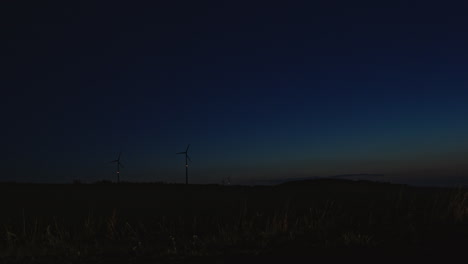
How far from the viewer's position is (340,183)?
1330 inches

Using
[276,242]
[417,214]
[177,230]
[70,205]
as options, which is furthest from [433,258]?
[70,205]

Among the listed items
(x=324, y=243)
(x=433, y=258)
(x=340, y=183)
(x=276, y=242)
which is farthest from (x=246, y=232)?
(x=340, y=183)

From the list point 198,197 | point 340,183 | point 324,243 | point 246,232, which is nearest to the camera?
point 324,243

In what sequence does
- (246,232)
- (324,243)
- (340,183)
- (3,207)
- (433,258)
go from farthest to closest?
(340,183) → (3,207) → (246,232) → (324,243) → (433,258)

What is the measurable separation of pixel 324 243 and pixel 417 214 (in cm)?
480

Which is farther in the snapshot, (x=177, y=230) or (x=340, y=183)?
(x=340, y=183)

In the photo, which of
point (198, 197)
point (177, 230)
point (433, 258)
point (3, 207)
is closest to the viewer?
point (433, 258)

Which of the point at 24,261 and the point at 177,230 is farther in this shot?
the point at 177,230

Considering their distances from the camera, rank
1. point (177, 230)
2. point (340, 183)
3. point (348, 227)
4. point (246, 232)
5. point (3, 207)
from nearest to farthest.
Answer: point (246, 232)
point (348, 227)
point (177, 230)
point (3, 207)
point (340, 183)

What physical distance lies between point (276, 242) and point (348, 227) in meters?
2.52

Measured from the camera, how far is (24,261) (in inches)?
336

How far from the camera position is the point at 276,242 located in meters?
9.80

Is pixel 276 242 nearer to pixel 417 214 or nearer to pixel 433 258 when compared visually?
pixel 433 258

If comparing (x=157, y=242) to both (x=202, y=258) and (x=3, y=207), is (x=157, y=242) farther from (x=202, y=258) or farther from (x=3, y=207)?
(x=3, y=207)
